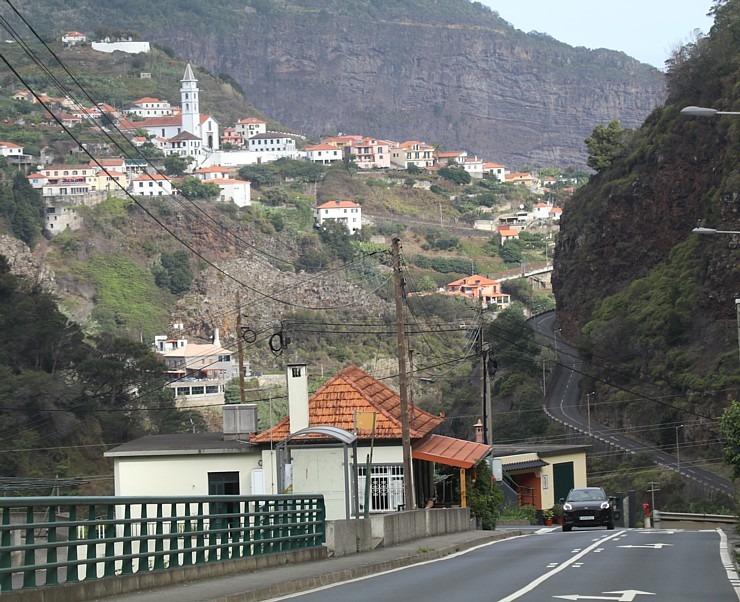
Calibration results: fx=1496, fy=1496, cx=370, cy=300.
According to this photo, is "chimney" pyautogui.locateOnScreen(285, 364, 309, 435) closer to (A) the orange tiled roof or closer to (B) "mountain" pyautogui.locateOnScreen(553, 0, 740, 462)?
(A) the orange tiled roof

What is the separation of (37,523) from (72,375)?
8232 cm

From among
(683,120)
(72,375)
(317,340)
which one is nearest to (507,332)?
(683,120)

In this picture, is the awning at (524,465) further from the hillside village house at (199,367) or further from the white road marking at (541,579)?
the hillside village house at (199,367)

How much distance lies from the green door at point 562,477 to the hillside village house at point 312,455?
30.8 metres

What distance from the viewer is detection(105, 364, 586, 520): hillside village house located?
35844 millimetres

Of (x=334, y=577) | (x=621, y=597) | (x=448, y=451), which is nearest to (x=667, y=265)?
(x=448, y=451)

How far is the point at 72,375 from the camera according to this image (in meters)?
95.0

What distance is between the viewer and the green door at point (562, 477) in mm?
73062

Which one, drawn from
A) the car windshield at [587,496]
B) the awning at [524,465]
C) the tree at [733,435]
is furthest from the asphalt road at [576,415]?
the tree at [733,435]

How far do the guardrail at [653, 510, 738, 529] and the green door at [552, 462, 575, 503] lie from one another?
15805 mm

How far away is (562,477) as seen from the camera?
7362 cm

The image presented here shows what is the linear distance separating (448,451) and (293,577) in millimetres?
22281

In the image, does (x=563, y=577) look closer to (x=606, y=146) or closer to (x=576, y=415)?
(x=576, y=415)

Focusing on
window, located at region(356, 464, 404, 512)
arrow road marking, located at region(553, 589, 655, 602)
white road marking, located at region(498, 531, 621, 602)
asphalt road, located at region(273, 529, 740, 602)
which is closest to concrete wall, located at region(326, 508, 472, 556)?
asphalt road, located at region(273, 529, 740, 602)
